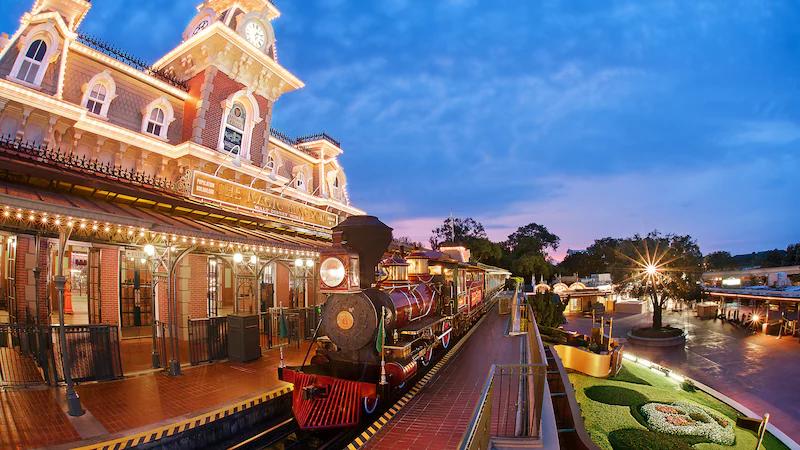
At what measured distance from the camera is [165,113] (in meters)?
14.8

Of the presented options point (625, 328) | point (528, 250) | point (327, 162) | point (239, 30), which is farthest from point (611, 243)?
point (239, 30)

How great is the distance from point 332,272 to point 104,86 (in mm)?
11362

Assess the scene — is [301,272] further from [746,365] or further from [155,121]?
[746,365]

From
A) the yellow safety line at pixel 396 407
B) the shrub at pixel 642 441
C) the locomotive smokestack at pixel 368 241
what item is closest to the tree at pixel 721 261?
the shrub at pixel 642 441

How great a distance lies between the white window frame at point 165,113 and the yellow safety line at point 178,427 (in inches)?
437

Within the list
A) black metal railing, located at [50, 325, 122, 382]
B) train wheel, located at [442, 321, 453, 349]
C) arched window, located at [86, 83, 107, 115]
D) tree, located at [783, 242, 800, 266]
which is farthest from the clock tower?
tree, located at [783, 242, 800, 266]

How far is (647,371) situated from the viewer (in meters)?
18.6

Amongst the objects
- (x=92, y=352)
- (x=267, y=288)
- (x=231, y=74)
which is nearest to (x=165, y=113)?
(x=231, y=74)

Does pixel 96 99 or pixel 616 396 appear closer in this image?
pixel 96 99

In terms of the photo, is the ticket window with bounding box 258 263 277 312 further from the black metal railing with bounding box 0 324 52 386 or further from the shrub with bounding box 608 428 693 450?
the shrub with bounding box 608 428 693 450

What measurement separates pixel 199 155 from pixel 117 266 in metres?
4.66

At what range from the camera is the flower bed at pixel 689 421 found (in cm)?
1101

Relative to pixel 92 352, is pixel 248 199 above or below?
above

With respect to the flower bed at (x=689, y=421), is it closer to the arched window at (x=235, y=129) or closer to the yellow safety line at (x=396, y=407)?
the yellow safety line at (x=396, y=407)
